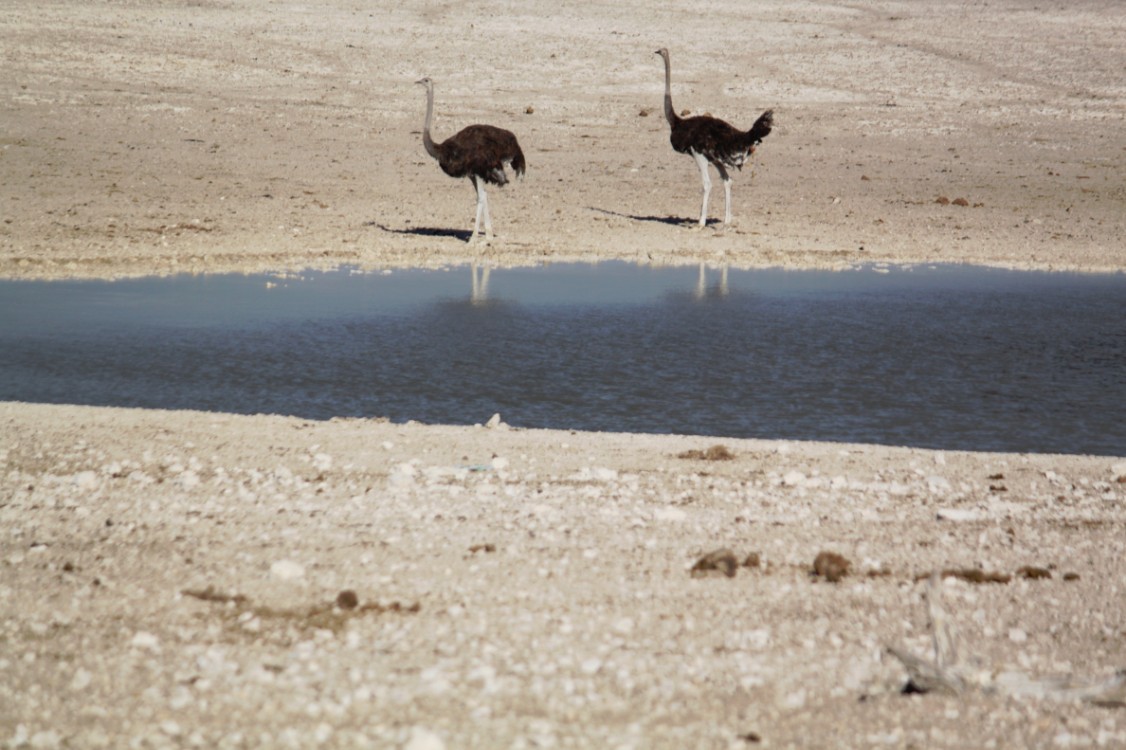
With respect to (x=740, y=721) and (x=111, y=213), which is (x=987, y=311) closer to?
(x=740, y=721)

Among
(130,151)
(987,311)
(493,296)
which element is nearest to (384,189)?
(130,151)

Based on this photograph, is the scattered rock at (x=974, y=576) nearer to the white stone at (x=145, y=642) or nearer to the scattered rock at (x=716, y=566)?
the scattered rock at (x=716, y=566)

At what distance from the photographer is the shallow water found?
9602 mm

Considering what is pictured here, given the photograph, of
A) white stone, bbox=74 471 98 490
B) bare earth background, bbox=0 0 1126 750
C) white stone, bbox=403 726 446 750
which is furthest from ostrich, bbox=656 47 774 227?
white stone, bbox=403 726 446 750

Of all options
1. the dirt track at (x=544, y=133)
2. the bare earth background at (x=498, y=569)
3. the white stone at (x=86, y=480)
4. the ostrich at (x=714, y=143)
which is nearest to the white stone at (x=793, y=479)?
the bare earth background at (x=498, y=569)

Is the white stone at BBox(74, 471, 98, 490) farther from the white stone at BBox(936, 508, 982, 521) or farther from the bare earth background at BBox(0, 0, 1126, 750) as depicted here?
the white stone at BBox(936, 508, 982, 521)

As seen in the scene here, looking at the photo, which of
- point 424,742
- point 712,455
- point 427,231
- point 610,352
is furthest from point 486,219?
point 424,742

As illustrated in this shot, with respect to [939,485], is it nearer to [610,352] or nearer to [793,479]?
[793,479]

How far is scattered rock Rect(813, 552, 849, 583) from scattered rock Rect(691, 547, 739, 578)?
0.33m

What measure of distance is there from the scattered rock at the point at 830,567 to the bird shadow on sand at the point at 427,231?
41.8 ft

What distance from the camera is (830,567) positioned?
5.52m

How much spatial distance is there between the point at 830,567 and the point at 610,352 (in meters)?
6.04

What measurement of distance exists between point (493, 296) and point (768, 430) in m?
5.44

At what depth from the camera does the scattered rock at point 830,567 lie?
5.50m
